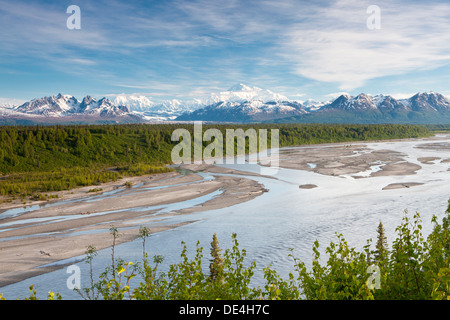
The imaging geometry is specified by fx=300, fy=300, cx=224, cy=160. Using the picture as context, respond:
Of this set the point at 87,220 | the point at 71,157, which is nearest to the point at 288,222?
the point at 87,220

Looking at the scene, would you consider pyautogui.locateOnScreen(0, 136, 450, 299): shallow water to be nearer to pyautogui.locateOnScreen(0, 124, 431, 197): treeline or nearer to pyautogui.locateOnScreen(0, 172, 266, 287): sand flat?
pyautogui.locateOnScreen(0, 172, 266, 287): sand flat

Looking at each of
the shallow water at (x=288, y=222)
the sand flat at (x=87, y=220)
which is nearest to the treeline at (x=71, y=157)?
the sand flat at (x=87, y=220)

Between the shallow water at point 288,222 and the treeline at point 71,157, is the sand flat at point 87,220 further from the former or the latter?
the treeline at point 71,157

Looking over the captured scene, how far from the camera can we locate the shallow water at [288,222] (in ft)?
103

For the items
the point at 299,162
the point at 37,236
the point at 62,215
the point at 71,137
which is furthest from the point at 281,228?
the point at 71,137

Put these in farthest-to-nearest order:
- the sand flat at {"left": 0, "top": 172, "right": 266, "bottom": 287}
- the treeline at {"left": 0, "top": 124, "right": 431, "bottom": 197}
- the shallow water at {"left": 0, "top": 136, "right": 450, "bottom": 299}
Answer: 1. the treeline at {"left": 0, "top": 124, "right": 431, "bottom": 197}
2. the sand flat at {"left": 0, "top": 172, "right": 266, "bottom": 287}
3. the shallow water at {"left": 0, "top": 136, "right": 450, "bottom": 299}

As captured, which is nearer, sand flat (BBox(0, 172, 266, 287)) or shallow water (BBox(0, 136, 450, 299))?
shallow water (BBox(0, 136, 450, 299))

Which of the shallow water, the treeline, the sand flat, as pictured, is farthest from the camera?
the treeline

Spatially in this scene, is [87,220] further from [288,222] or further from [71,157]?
[71,157]

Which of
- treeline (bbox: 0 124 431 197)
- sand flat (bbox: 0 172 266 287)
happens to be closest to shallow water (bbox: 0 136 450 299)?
sand flat (bbox: 0 172 266 287)

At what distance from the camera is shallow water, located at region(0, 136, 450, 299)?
1232 inches

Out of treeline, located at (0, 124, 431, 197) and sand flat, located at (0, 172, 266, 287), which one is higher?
treeline, located at (0, 124, 431, 197)
